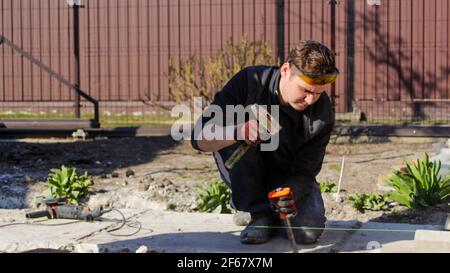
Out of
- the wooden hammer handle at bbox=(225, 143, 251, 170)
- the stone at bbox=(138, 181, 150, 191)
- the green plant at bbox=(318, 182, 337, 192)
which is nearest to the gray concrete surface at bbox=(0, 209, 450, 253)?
the wooden hammer handle at bbox=(225, 143, 251, 170)

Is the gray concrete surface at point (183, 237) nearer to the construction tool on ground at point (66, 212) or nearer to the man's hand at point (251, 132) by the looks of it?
the construction tool on ground at point (66, 212)

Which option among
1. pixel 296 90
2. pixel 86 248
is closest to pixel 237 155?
pixel 296 90

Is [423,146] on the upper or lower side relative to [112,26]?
lower

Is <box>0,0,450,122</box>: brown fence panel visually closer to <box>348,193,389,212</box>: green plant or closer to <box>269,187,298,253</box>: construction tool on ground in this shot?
<box>348,193,389,212</box>: green plant

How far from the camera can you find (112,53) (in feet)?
47.0

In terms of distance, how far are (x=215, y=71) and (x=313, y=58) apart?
714 cm

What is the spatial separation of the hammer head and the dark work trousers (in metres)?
0.29

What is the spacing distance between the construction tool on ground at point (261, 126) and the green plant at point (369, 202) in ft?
6.22

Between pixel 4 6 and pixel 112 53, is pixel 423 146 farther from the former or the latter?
pixel 4 6

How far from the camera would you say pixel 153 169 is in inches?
348

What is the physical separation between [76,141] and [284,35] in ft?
14.5

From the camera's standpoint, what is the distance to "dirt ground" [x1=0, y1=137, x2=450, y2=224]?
22.7ft
